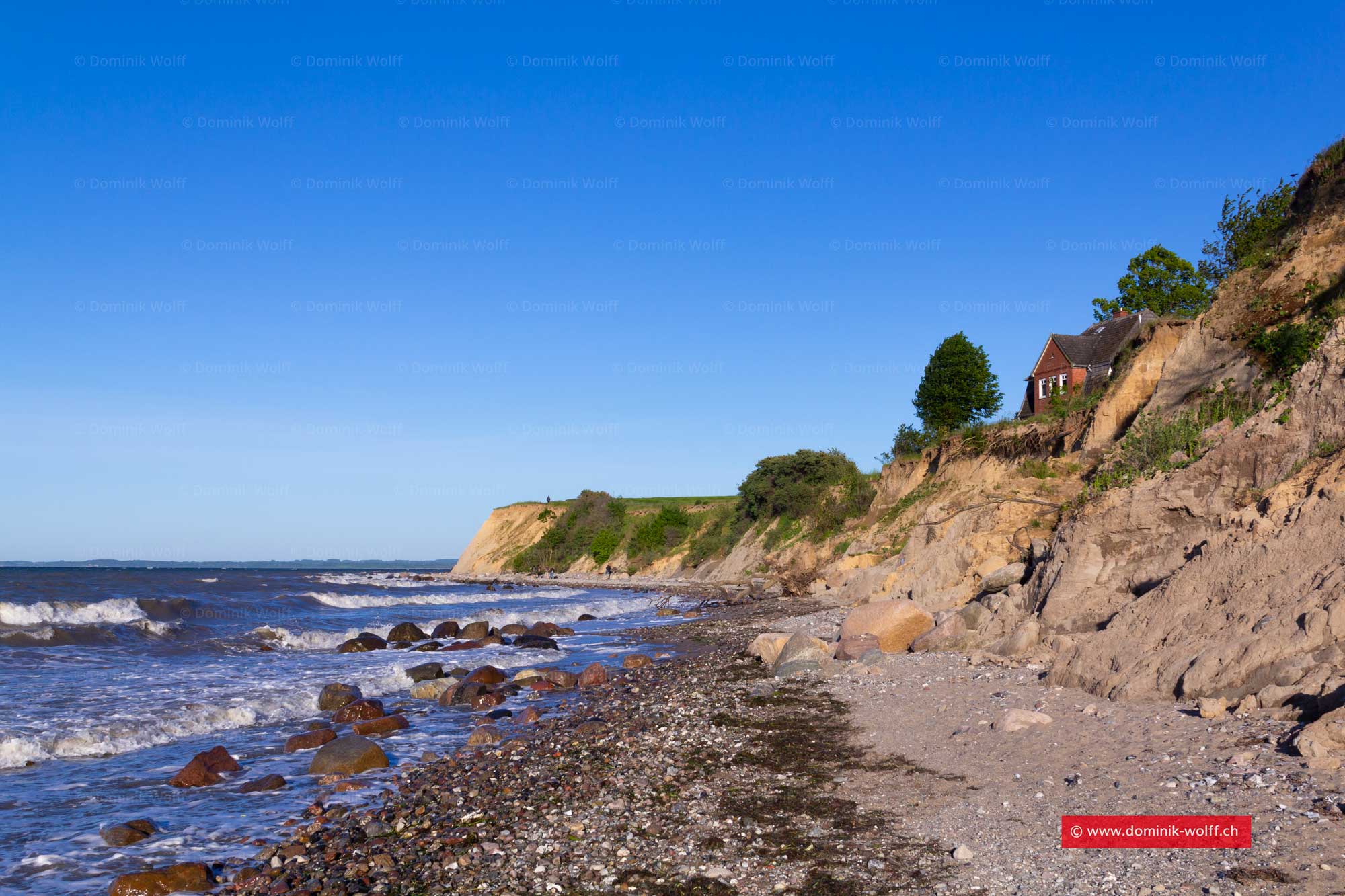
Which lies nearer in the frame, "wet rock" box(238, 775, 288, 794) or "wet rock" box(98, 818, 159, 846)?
"wet rock" box(98, 818, 159, 846)

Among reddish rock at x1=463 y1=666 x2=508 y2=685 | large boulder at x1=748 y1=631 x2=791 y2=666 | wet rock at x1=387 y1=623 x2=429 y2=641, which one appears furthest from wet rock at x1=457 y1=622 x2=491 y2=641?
large boulder at x1=748 y1=631 x2=791 y2=666

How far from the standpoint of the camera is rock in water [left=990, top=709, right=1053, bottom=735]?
328 inches

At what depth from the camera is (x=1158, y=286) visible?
162 ft

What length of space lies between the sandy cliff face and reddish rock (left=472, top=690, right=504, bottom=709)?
80913 millimetres

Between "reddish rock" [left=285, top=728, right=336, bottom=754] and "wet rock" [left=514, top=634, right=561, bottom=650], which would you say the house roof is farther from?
"reddish rock" [left=285, top=728, right=336, bottom=754]

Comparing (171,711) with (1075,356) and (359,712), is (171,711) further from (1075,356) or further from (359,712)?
(1075,356)

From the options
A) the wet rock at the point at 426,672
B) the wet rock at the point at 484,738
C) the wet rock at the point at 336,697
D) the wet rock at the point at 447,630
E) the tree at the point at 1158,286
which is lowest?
the wet rock at the point at 447,630

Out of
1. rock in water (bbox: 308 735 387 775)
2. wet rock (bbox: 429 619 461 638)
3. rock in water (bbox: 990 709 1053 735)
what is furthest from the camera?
wet rock (bbox: 429 619 461 638)

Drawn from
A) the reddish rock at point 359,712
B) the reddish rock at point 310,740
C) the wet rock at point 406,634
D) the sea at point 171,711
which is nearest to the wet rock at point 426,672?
the sea at point 171,711

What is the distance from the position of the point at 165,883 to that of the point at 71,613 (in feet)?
99.1

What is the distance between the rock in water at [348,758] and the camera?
9.98 meters

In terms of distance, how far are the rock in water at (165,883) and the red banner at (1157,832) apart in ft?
22.4

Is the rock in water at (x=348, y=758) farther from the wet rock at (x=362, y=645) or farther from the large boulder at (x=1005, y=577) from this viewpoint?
the wet rock at (x=362, y=645)

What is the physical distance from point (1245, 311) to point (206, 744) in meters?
22.2
